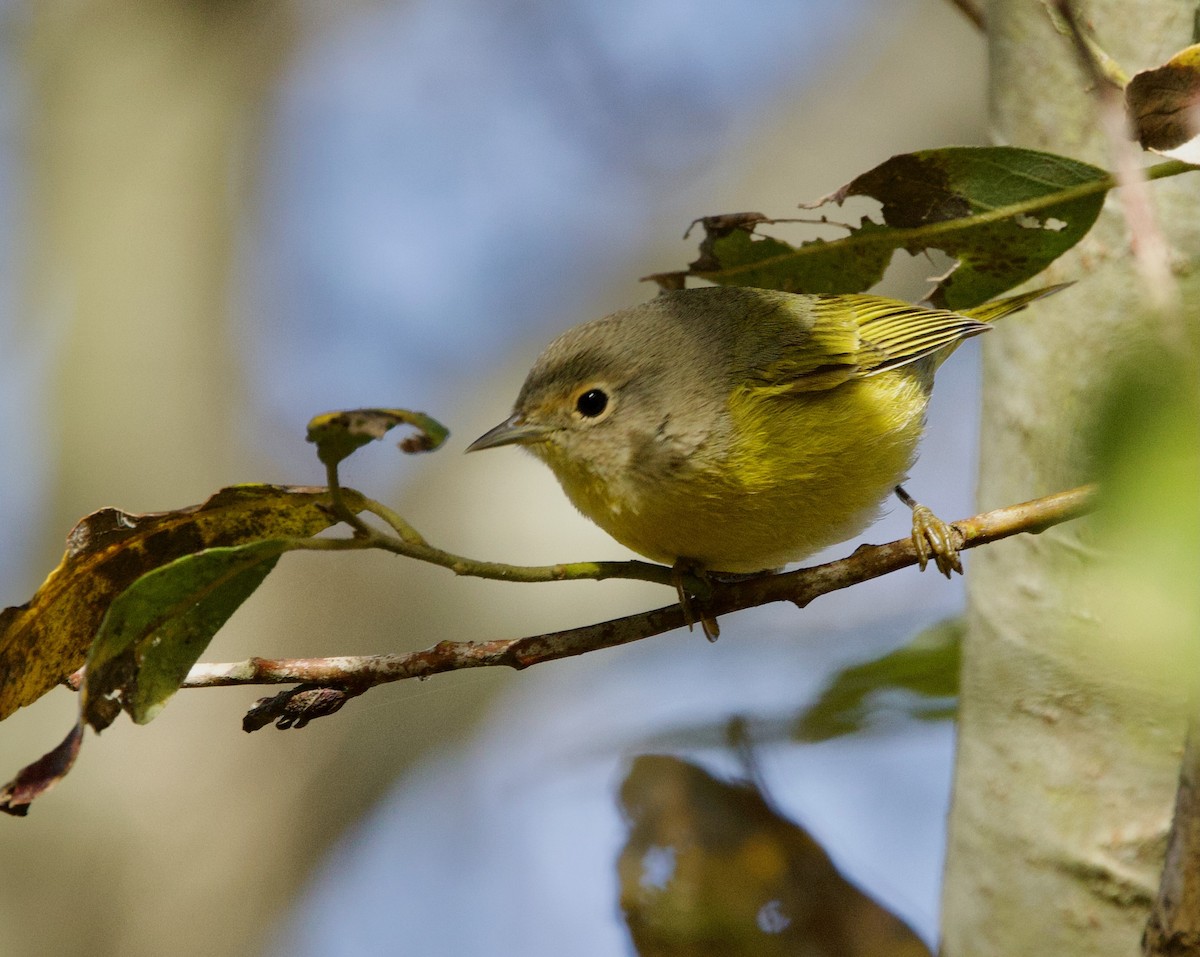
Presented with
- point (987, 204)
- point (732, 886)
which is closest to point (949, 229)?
point (987, 204)

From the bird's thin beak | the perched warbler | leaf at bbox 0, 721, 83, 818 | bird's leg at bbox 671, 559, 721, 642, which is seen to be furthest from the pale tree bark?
leaf at bbox 0, 721, 83, 818

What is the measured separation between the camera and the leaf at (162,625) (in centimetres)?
142

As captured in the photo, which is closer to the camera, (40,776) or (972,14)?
(40,776)

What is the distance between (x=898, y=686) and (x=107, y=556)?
4.28 feet

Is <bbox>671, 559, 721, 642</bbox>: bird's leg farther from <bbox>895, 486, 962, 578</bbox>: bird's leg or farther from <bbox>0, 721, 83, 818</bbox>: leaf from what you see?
<bbox>0, 721, 83, 818</bbox>: leaf

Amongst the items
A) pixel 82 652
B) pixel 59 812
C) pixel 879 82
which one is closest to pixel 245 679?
pixel 82 652

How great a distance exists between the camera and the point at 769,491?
2.44 meters

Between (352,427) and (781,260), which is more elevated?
(781,260)

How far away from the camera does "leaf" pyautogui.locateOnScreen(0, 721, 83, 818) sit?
133 cm

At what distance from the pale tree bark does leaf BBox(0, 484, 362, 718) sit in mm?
1105

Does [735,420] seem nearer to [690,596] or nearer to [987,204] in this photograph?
[690,596]

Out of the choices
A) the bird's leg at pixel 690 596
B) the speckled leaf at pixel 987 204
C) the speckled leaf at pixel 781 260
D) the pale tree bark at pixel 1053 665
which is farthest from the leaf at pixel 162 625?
the pale tree bark at pixel 1053 665

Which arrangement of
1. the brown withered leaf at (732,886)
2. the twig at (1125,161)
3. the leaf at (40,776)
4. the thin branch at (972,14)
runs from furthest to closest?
the thin branch at (972,14)
the brown withered leaf at (732,886)
the leaf at (40,776)
the twig at (1125,161)

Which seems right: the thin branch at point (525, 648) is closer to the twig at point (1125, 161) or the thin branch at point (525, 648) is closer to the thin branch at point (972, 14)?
the twig at point (1125, 161)
